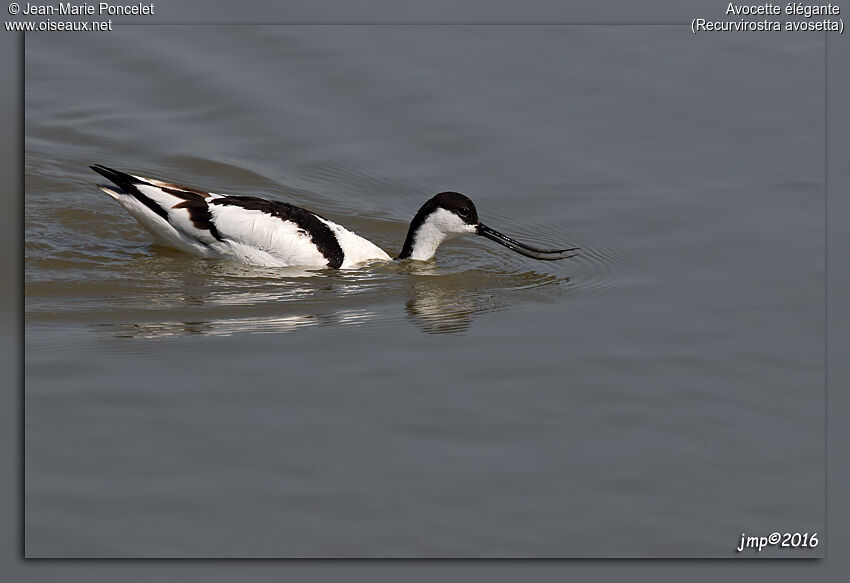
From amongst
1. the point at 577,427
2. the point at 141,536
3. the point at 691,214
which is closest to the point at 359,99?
the point at 691,214

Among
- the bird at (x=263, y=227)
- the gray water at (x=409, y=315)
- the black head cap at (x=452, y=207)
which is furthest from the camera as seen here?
the black head cap at (x=452, y=207)

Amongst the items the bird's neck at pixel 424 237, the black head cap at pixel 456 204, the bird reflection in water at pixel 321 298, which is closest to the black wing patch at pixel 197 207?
the bird reflection in water at pixel 321 298

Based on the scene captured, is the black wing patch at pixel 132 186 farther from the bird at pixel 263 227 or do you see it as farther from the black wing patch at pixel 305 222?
the black wing patch at pixel 305 222

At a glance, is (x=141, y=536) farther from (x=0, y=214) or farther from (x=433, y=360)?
(x=0, y=214)

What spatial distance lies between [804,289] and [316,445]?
4039mm

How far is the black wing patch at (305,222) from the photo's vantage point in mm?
9586

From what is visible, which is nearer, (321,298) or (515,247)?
(321,298)

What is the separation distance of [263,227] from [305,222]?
34 cm

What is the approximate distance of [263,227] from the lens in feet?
31.3

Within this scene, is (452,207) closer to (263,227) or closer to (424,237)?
(424,237)

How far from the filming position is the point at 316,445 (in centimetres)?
629

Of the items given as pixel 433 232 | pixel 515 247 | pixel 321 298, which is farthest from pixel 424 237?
pixel 321 298

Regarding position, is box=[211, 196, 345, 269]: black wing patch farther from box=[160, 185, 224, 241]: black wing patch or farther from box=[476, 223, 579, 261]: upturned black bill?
box=[476, 223, 579, 261]: upturned black bill

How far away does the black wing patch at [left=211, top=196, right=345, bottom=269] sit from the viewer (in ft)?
31.4
